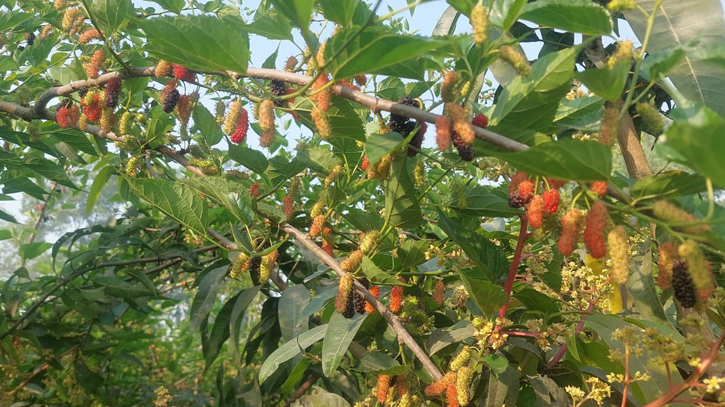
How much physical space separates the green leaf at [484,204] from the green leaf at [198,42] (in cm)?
38

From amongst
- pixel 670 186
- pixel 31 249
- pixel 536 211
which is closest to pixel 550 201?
pixel 536 211

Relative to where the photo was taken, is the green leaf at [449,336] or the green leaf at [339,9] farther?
the green leaf at [449,336]

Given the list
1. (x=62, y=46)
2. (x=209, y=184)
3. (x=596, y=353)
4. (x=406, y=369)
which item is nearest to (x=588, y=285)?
(x=596, y=353)

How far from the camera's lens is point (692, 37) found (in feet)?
2.92

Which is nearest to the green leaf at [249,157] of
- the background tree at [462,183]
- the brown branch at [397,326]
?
the background tree at [462,183]

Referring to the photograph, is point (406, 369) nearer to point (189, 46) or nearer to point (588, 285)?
point (588, 285)

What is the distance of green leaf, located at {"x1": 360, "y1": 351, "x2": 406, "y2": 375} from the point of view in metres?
0.91

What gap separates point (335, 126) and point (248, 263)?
1.17 ft

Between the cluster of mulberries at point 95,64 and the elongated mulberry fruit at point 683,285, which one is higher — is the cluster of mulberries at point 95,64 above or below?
above

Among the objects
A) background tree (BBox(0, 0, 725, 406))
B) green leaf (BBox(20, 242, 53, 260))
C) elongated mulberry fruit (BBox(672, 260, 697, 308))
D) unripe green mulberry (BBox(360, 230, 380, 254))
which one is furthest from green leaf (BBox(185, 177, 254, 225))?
green leaf (BBox(20, 242, 53, 260))

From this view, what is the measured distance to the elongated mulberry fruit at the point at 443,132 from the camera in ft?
2.07

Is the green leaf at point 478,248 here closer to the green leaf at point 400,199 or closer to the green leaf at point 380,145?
the green leaf at point 400,199

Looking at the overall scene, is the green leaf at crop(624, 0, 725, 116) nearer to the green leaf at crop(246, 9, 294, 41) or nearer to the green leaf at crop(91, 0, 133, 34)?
the green leaf at crop(246, 9, 294, 41)

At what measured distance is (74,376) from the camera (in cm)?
195
